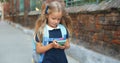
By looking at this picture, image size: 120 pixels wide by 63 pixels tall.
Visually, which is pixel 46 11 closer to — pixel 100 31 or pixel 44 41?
pixel 44 41

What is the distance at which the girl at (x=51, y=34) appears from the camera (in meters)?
3.97

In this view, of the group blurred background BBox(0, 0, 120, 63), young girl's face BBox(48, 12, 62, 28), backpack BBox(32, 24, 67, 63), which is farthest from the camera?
blurred background BBox(0, 0, 120, 63)

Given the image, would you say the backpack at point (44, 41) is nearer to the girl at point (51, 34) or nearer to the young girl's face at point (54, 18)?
the girl at point (51, 34)

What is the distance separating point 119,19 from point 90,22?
1948 mm

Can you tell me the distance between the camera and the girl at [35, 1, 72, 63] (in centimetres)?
397

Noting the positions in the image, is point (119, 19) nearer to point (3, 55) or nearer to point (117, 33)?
point (117, 33)

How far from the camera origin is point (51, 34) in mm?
4094

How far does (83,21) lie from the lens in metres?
9.58

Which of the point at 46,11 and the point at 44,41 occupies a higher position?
the point at 46,11

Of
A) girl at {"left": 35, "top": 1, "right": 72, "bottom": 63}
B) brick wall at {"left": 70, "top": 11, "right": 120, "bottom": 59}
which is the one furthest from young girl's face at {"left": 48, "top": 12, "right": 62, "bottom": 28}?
brick wall at {"left": 70, "top": 11, "right": 120, "bottom": 59}

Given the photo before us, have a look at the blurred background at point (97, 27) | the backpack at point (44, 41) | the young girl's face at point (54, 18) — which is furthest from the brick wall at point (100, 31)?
the young girl's face at point (54, 18)

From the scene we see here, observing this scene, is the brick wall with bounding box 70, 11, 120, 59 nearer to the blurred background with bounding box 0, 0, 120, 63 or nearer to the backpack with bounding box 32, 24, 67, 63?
the blurred background with bounding box 0, 0, 120, 63

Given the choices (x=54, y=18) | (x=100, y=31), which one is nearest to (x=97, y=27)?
(x=100, y=31)

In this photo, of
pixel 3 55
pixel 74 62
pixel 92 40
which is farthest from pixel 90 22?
pixel 3 55
